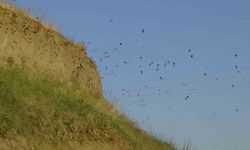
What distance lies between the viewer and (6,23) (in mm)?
27719

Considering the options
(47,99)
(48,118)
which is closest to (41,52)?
(47,99)

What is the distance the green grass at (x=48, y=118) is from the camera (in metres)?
19.2

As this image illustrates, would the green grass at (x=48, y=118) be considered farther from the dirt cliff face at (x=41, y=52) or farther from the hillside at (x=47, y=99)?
the dirt cliff face at (x=41, y=52)

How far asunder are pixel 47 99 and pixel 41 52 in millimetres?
8377

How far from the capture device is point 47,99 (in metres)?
22.3

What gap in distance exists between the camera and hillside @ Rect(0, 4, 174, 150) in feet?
64.2

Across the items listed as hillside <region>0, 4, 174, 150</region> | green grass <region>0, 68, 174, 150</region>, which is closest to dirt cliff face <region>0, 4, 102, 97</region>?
hillside <region>0, 4, 174, 150</region>

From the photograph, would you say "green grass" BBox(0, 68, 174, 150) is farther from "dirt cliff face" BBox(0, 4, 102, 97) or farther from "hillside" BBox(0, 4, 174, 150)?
"dirt cliff face" BBox(0, 4, 102, 97)

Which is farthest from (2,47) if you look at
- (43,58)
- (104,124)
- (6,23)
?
(104,124)

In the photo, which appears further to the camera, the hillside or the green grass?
the hillside

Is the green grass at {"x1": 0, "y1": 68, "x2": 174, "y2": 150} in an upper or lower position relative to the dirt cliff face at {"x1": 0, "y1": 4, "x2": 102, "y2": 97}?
lower

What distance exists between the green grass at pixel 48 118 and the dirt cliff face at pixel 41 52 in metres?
3.56

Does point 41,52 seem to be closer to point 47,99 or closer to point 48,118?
point 47,99

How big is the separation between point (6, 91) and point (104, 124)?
19.0 feet
